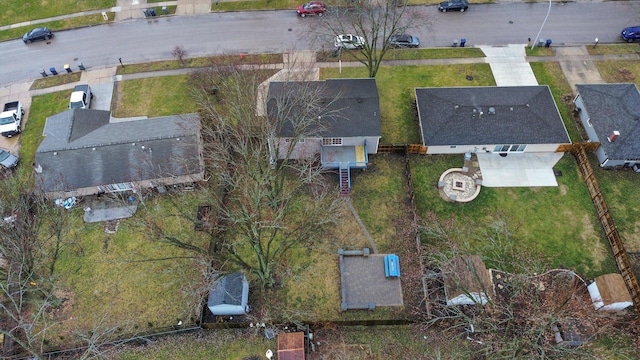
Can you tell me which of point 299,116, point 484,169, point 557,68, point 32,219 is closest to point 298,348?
point 299,116

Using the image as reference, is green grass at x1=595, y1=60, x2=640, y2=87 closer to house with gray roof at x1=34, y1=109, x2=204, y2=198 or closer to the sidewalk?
the sidewalk

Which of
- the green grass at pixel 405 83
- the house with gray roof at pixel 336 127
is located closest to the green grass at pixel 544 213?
the green grass at pixel 405 83

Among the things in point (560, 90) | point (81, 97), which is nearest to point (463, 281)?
point (560, 90)

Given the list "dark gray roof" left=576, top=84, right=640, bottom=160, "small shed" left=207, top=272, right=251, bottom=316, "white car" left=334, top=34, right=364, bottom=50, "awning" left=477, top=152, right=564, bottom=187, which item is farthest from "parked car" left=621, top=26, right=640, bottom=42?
"small shed" left=207, top=272, right=251, bottom=316

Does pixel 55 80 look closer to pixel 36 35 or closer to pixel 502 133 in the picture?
pixel 36 35

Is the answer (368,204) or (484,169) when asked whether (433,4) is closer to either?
Answer: (484,169)
